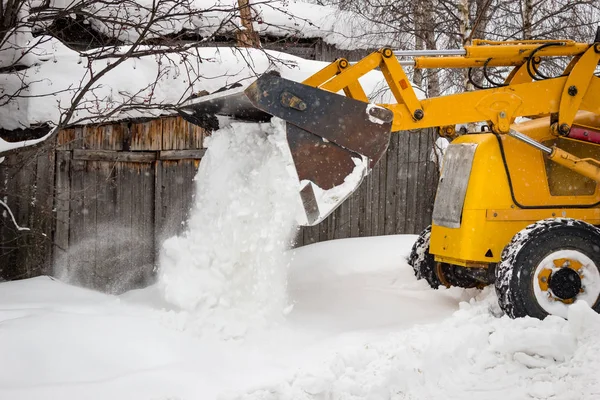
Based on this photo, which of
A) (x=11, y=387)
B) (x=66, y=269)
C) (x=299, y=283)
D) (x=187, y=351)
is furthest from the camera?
(x=66, y=269)

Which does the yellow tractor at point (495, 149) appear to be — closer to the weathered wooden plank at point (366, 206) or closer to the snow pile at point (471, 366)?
the snow pile at point (471, 366)

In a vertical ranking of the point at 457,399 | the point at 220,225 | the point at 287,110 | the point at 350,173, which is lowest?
the point at 457,399

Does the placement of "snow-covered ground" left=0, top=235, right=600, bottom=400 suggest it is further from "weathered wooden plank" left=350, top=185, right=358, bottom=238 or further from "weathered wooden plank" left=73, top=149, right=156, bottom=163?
"weathered wooden plank" left=350, top=185, right=358, bottom=238

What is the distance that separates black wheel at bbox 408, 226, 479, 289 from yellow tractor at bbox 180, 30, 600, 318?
0.19 m

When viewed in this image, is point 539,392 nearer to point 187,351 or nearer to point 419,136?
point 187,351

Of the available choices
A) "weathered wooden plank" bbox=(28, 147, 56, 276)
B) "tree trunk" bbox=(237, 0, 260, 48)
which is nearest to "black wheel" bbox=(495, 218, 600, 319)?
"tree trunk" bbox=(237, 0, 260, 48)

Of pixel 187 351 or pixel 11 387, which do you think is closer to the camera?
pixel 11 387

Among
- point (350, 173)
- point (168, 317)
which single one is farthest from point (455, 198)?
point (168, 317)

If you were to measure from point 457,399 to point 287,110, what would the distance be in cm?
212

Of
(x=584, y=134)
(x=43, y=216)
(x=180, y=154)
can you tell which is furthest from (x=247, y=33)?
(x=584, y=134)

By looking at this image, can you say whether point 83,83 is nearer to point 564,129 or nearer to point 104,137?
point 104,137

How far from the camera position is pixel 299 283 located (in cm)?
680

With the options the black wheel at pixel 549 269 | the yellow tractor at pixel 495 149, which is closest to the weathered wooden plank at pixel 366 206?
the yellow tractor at pixel 495 149

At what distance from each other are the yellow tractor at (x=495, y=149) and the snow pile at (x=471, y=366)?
584 mm
